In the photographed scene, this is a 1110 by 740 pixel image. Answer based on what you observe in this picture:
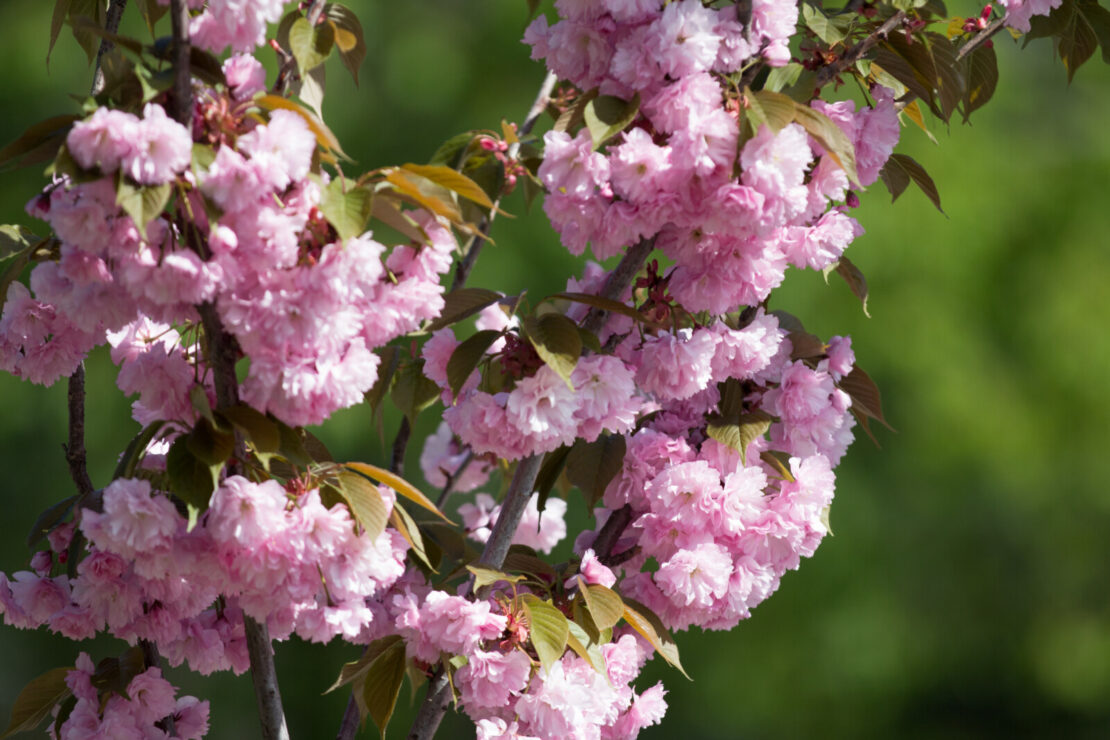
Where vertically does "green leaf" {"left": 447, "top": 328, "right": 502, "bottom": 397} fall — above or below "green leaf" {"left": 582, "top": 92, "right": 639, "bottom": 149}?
below

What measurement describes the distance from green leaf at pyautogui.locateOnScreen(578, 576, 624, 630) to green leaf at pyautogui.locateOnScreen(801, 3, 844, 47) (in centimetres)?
47

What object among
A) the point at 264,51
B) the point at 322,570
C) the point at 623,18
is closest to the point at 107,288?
the point at 322,570

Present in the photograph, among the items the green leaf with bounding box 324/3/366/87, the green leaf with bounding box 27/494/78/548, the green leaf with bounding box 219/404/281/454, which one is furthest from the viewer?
the green leaf with bounding box 27/494/78/548

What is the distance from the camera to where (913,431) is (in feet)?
11.7

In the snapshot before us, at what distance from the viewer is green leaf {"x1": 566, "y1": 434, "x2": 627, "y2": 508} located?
0.99 m

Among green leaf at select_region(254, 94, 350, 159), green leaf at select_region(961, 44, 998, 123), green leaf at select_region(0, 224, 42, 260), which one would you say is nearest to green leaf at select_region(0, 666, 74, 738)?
green leaf at select_region(0, 224, 42, 260)

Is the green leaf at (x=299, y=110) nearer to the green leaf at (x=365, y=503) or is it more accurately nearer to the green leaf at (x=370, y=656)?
the green leaf at (x=365, y=503)

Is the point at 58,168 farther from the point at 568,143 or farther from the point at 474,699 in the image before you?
the point at 474,699

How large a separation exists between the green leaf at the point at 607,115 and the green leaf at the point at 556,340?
14 cm

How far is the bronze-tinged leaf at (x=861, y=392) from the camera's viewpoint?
43.5 inches

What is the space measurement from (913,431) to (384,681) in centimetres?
292

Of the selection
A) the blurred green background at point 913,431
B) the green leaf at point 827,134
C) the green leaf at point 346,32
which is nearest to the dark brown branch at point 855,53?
the green leaf at point 827,134

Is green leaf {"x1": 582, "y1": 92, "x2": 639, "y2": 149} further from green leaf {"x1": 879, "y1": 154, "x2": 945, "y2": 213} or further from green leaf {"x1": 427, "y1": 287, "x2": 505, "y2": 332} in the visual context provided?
green leaf {"x1": 879, "y1": 154, "x2": 945, "y2": 213}

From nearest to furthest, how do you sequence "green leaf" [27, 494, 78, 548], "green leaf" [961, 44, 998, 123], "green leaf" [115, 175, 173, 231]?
"green leaf" [115, 175, 173, 231]
"green leaf" [27, 494, 78, 548]
"green leaf" [961, 44, 998, 123]
